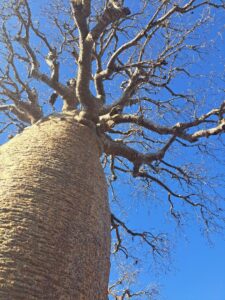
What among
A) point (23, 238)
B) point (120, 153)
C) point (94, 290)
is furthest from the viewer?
Answer: point (120, 153)

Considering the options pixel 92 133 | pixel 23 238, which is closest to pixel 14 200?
pixel 23 238

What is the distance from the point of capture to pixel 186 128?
3.81 meters

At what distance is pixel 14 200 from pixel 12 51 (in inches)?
131

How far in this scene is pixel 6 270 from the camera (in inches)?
81.0

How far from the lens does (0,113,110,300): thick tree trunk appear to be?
2117 mm

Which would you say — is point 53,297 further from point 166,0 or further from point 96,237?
point 166,0

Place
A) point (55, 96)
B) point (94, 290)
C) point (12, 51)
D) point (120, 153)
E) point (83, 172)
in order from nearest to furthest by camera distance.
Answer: point (94, 290) < point (83, 172) < point (120, 153) < point (55, 96) < point (12, 51)

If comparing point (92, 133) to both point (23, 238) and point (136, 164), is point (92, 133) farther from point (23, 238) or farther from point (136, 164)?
point (23, 238)

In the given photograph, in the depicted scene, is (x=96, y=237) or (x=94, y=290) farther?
(x=96, y=237)

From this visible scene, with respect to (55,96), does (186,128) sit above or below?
below

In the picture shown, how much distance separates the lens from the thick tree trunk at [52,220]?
2.12 m

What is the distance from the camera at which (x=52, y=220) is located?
8.00 feet

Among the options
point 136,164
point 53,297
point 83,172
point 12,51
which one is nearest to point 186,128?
point 136,164

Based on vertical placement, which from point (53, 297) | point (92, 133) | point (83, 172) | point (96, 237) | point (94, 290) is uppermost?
point (92, 133)
